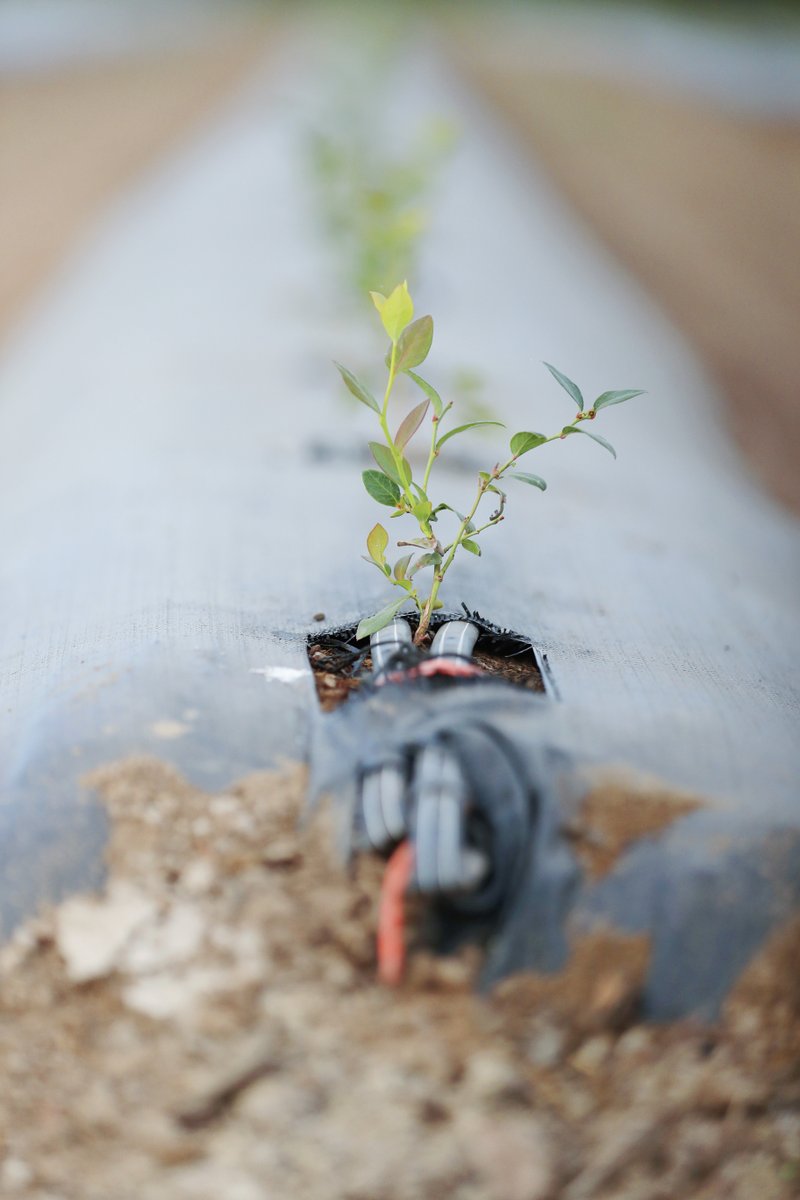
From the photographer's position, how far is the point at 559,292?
12.9 ft

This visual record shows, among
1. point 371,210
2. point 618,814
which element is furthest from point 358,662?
point 371,210

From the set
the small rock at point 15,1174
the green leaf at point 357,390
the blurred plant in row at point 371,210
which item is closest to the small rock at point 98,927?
the small rock at point 15,1174

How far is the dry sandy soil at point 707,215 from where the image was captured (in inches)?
162

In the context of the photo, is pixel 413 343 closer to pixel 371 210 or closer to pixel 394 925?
pixel 394 925

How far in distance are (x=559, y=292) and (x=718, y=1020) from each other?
10.6 feet

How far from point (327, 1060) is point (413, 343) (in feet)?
2.51

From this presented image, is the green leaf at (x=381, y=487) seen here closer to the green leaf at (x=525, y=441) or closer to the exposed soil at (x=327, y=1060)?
the green leaf at (x=525, y=441)

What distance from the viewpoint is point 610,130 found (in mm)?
9977

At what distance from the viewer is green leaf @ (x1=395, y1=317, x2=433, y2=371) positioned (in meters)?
1.23

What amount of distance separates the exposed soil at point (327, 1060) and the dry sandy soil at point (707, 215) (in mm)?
2124

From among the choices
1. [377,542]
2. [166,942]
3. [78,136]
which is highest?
[78,136]

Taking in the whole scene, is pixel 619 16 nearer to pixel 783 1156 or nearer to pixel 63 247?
pixel 63 247

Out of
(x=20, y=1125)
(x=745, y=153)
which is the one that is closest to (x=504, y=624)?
(x=20, y=1125)

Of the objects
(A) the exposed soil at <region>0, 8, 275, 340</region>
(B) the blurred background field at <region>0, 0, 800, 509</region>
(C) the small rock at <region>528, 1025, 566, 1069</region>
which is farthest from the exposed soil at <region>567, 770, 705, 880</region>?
(A) the exposed soil at <region>0, 8, 275, 340</region>
